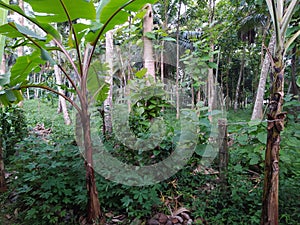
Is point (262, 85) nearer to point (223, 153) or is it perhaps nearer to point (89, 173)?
point (223, 153)

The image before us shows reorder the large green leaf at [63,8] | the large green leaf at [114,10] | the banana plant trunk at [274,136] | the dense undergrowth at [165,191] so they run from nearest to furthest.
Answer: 1. the banana plant trunk at [274,136]
2. the large green leaf at [63,8]
3. the large green leaf at [114,10]
4. the dense undergrowth at [165,191]

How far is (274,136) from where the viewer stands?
4.95 ft

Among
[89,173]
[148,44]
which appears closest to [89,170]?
[89,173]

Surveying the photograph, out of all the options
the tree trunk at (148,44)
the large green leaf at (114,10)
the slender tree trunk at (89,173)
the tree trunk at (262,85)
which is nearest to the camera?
the large green leaf at (114,10)

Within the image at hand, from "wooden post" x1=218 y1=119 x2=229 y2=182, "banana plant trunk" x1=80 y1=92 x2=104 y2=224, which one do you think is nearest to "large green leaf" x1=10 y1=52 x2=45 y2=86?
"banana plant trunk" x1=80 y1=92 x2=104 y2=224

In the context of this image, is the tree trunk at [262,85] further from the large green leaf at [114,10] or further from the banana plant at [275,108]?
the large green leaf at [114,10]

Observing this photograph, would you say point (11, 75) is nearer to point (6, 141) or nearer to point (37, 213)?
point (37, 213)

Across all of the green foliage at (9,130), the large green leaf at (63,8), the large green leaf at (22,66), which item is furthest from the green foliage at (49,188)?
the large green leaf at (63,8)

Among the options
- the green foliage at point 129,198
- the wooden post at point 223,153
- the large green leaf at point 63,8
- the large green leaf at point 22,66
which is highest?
the large green leaf at point 63,8

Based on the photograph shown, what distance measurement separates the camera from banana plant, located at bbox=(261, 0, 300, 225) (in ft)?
4.88

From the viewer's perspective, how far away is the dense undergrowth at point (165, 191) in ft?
6.86

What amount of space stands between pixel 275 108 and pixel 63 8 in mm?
1778

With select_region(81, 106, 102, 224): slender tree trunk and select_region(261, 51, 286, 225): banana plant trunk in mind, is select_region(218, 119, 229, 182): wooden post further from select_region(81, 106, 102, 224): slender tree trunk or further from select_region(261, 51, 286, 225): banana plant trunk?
select_region(81, 106, 102, 224): slender tree trunk

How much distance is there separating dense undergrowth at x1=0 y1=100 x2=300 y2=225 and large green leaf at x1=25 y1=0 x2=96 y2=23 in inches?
58.8
